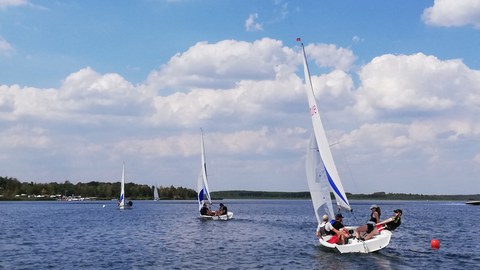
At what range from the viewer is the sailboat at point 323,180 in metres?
34.6

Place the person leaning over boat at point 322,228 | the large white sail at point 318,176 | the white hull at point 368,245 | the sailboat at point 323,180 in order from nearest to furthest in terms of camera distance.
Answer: the white hull at point 368,245 → the sailboat at point 323,180 → the person leaning over boat at point 322,228 → the large white sail at point 318,176

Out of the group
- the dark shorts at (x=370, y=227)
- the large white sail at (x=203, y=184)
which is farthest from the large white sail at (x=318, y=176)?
the large white sail at (x=203, y=184)

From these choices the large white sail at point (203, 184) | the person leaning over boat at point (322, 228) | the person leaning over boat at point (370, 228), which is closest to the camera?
the person leaning over boat at point (370, 228)

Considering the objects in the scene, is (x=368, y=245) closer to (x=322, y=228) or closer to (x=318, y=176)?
(x=322, y=228)

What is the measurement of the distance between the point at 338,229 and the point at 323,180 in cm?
367

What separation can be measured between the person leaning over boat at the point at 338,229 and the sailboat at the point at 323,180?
44 cm

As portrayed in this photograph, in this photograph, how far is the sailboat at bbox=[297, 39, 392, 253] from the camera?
34.6 m

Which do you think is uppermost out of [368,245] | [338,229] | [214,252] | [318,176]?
[318,176]

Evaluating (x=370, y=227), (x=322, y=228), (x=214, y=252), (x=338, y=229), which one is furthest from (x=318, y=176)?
(x=214, y=252)

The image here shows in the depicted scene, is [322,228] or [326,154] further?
[322,228]

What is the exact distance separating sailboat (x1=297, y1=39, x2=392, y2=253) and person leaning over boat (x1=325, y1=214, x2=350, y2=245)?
444mm

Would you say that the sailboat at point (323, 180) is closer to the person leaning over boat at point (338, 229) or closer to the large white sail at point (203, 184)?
the person leaning over boat at point (338, 229)

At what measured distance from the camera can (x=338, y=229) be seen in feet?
117

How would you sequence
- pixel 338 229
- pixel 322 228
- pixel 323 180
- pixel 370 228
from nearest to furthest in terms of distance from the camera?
1. pixel 370 228
2. pixel 338 229
3. pixel 323 180
4. pixel 322 228
